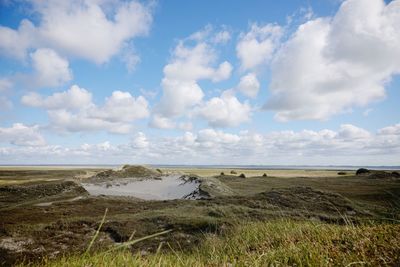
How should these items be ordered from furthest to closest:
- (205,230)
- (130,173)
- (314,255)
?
1. (130,173)
2. (205,230)
3. (314,255)

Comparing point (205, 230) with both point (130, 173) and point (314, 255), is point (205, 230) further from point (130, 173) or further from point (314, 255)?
point (130, 173)

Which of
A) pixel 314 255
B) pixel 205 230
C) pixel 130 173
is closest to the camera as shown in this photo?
pixel 314 255

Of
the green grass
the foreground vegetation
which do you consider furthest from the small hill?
the green grass

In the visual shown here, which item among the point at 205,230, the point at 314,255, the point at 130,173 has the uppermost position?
the point at 130,173

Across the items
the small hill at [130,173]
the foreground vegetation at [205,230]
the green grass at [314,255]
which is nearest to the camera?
the green grass at [314,255]

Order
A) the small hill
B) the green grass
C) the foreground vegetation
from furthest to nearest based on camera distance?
the small hill, the foreground vegetation, the green grass

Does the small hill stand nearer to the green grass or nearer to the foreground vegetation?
the foreground vegetation

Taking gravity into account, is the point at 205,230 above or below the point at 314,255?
below

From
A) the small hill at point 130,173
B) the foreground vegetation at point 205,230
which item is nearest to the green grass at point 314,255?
the foreground vegetation at point 205,230

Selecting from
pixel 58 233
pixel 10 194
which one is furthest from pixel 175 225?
pixel 10 194

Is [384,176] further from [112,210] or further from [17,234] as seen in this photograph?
[17,234]

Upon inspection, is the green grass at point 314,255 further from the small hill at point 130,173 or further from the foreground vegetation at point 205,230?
the small hill at point 130,173

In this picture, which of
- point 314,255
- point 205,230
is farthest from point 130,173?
point 314,255

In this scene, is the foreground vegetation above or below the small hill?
below
